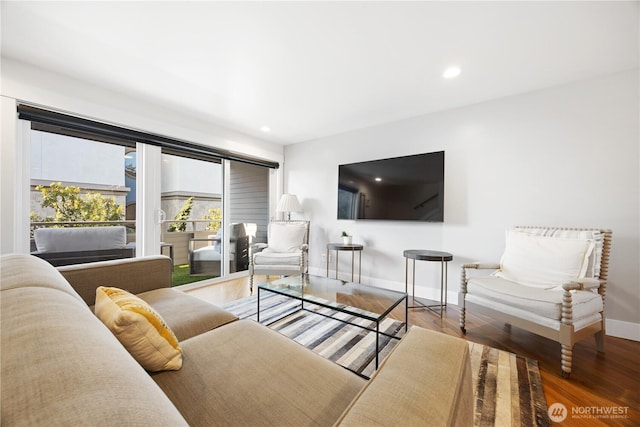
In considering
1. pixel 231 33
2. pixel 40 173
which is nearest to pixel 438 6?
pixel 231 33

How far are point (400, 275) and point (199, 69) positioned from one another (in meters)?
3.14

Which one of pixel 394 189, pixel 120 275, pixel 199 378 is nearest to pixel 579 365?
pixel 394 189

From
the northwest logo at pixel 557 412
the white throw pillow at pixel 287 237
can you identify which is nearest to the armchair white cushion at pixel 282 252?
the white throw pillow at pixel 287 237

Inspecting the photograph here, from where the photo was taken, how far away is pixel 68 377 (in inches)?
15.6

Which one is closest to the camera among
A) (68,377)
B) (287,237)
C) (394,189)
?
(68,377)

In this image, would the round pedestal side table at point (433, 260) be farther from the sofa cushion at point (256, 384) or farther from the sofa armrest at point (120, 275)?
the sofa armrest at point (120, 275)

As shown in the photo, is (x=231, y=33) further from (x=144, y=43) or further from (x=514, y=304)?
(x=514, y=304)

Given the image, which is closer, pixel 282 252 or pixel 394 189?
pixel 394 189

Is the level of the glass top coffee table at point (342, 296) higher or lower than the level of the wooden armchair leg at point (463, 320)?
higher

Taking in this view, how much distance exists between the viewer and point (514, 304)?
177 centimetres

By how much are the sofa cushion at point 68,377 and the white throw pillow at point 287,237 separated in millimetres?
2950

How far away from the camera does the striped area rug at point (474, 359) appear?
127 cm

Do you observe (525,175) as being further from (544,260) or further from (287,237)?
(287,237)

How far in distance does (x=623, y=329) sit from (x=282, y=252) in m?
3.38
